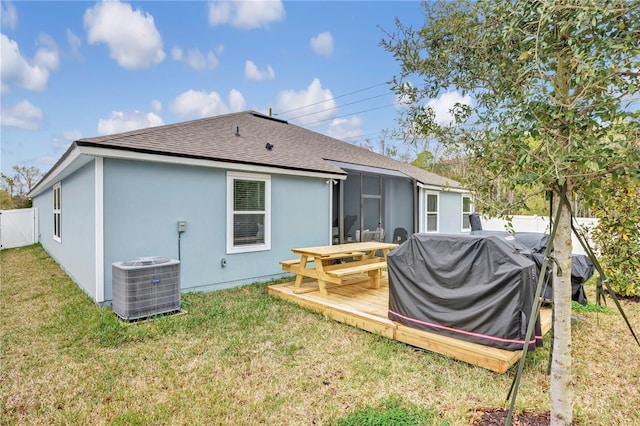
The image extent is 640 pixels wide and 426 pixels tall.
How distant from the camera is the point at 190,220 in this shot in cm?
645

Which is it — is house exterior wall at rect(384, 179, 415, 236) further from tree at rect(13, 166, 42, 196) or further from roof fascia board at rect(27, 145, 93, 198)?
tree at rect(13, 166, 42, 196)

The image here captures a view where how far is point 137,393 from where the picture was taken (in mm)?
3035

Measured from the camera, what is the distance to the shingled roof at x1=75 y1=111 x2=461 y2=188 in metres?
5.98

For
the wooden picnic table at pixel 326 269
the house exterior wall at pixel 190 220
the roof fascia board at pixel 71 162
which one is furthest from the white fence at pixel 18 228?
the wooden picnic table at pixel 326 269

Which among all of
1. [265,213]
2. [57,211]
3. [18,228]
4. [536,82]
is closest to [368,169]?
[265,213]

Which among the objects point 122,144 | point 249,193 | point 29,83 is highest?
point 29,83

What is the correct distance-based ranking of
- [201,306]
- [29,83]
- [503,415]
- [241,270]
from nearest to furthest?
1. [503,415]
2. [201,306]
3. [241,270]
4. [29,83]

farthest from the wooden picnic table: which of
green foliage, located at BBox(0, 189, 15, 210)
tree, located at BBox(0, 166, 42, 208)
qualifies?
tree, located at BBox(0, 166, 42, 208)

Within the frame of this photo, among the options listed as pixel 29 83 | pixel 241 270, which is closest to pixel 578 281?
pixel 241 270

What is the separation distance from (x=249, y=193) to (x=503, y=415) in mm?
6114

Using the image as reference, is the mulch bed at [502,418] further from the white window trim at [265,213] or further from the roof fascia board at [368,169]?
the roof fascia board at [368,169]

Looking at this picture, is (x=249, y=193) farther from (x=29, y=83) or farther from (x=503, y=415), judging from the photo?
(x=29, y=83)

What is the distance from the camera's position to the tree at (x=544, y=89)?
1.69m

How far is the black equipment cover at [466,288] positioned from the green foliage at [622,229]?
768mm
